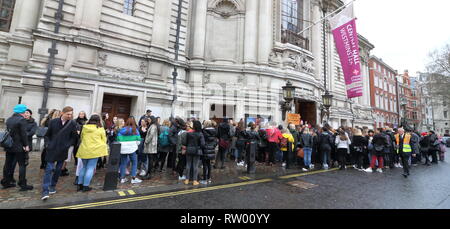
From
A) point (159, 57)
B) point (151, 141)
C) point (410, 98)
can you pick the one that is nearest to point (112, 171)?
point (151, 141)

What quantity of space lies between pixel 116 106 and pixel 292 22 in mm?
17423

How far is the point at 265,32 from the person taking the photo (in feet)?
53.6

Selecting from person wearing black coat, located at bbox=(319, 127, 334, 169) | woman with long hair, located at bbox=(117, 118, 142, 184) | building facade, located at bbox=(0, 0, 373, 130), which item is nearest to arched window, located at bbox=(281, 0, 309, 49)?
building facade, located at bbox=(0, 0, 373, 130)

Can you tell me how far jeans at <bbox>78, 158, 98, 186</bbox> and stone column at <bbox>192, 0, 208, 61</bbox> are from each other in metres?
11.8

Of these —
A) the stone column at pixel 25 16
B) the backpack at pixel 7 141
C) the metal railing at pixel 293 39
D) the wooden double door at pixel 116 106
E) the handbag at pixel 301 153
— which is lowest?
the handbag at pixel 301 153

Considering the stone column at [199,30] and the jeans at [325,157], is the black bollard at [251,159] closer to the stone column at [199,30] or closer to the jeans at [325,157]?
the jeans at [325,157]

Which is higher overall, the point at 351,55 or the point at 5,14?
the point at 351,55

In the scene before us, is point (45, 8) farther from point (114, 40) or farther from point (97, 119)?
point (97, 119)

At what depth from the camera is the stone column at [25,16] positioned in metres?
10.6

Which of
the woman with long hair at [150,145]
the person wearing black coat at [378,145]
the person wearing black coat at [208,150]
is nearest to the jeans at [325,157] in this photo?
the person wearing black coat at [378,145]

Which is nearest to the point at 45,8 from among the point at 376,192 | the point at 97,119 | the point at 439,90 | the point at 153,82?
the point at 153,82

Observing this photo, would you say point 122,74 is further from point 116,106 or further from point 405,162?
point 405,162

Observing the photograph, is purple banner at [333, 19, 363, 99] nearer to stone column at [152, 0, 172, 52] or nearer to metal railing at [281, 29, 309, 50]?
metal railing at [281, 29, 309, 50]

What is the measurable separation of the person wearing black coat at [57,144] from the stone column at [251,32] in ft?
43.1
